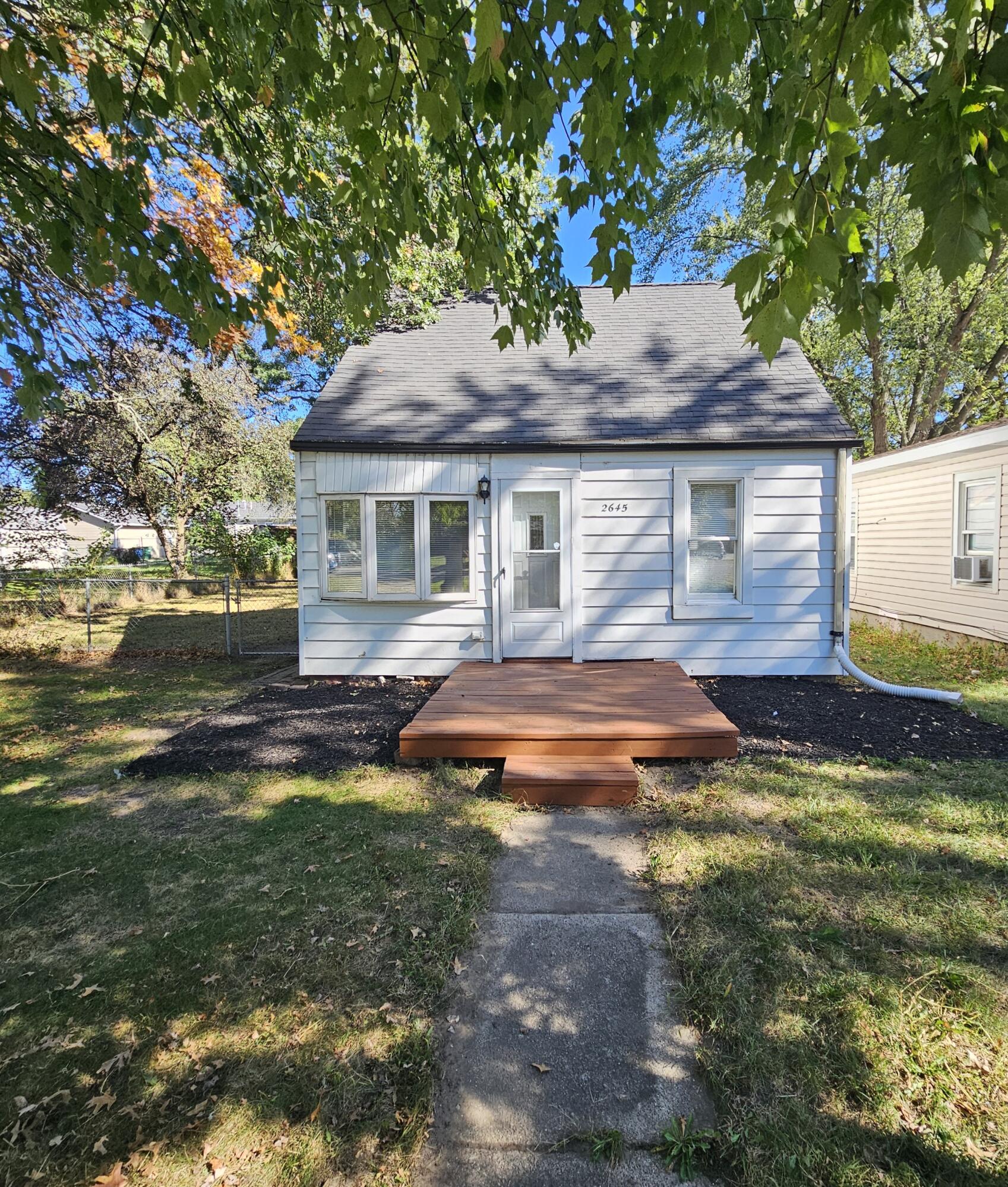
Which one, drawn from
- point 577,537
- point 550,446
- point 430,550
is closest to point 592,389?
point 550,446

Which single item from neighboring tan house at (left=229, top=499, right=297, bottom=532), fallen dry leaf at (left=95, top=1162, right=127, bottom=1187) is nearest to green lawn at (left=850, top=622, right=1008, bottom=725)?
fallen dry leaf at (left=95, top=1162, right=127, bottom=1187)

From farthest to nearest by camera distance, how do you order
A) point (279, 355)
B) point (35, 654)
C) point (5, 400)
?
point (279, 355) < point (5, 400) < point (35, 654)

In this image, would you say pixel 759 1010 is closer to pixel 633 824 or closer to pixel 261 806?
pixel 633 824

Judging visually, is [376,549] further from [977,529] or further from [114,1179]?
[977,529]

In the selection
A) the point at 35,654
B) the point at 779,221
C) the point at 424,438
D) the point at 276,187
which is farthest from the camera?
the point at 35,654

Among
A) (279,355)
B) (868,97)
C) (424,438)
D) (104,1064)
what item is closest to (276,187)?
(424,438)

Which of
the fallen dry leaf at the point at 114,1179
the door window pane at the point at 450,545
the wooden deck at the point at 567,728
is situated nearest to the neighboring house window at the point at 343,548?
the door window pane at the point at 450,545

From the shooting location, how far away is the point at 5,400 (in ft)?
36.2

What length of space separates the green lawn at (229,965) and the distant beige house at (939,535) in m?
8.93

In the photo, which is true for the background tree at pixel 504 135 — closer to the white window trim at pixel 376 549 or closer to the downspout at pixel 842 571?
the white window trim at pixel 376 549

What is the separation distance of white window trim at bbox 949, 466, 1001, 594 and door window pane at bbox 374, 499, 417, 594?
8535mm

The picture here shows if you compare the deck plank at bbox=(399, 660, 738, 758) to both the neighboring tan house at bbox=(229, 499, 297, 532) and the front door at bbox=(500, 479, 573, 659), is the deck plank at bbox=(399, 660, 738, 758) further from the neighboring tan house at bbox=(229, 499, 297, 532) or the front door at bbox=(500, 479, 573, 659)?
the neighboring tan house at bbox=(229, 499, 297, 532)

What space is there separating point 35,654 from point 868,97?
39.5ft

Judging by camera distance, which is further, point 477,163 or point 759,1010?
point 477,163
